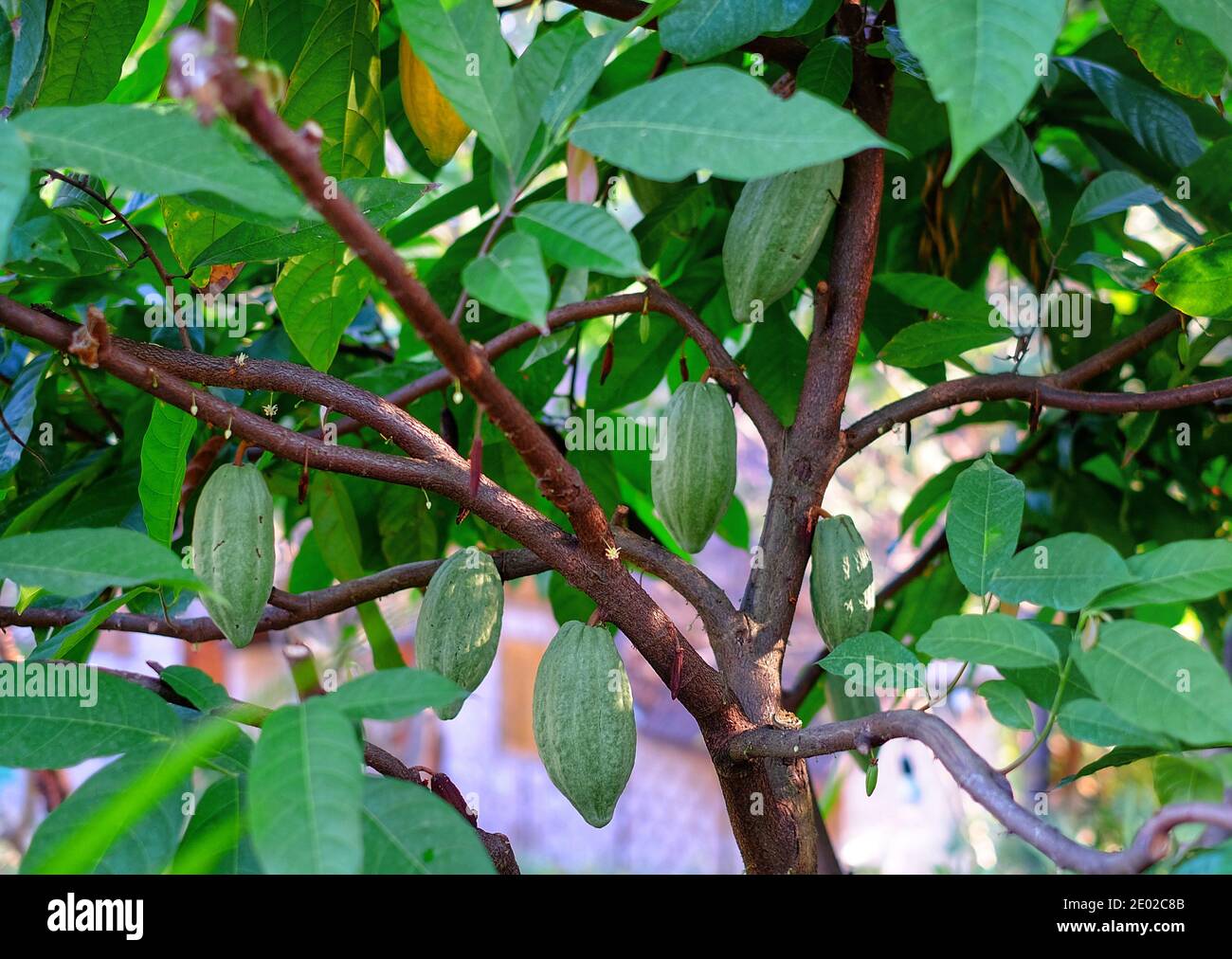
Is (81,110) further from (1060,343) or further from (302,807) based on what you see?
(1060,343)

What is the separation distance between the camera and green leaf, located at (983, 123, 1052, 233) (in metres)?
0.82

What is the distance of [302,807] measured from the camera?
1.34 feet

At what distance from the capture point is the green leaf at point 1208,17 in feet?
1.85

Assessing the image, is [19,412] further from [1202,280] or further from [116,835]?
[1202,280]

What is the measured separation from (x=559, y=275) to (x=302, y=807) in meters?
0.75

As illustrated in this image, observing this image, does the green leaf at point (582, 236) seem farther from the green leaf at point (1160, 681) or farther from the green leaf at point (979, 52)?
the green leaf at point (1160, 681)

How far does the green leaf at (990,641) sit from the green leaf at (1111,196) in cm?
49

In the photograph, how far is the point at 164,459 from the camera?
2.32ft

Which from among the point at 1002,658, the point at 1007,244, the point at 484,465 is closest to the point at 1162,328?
the point at 1007,244

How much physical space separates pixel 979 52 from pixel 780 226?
1.13 feet

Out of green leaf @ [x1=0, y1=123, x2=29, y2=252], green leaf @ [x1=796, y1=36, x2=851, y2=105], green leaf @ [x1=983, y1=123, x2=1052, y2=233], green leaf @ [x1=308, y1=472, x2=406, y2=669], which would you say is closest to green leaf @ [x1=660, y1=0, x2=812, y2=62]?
Result: green leaf @ [x1=796, y1=36, x2=851, y2=105]

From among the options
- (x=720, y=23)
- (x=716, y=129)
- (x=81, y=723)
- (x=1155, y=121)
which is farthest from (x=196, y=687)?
(x=1155, y=121)

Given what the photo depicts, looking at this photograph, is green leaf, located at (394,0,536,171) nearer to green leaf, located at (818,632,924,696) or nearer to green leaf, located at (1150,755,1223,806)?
green leaf, located at (818,632,924,696)
